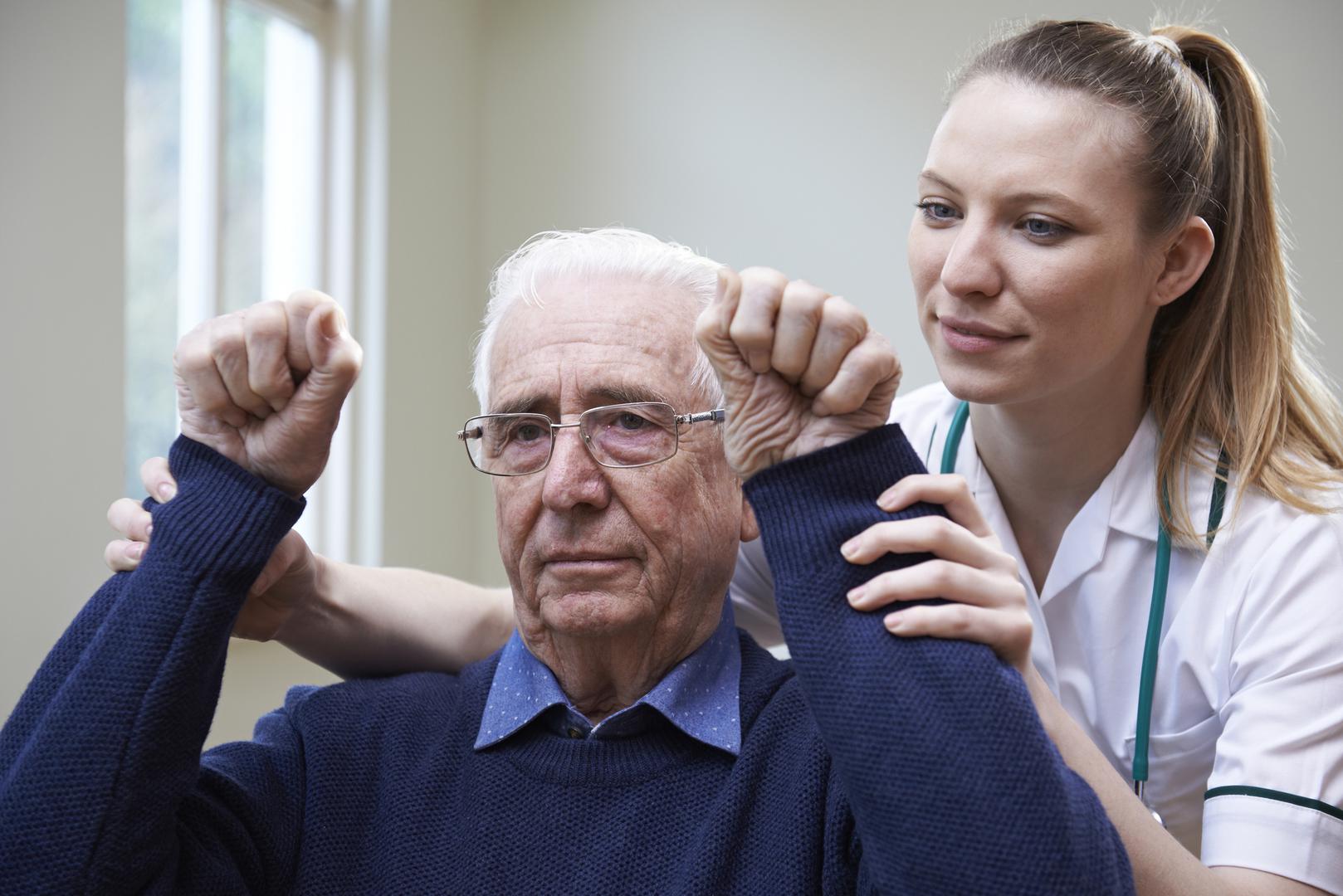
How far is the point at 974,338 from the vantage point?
1556mm

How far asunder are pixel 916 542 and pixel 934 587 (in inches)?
1.5

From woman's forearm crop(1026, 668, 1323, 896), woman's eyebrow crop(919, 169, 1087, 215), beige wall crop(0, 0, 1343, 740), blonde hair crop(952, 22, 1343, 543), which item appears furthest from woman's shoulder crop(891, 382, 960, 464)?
beige wall crop(0, 0, 1343, 740)

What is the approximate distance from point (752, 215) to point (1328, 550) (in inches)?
102

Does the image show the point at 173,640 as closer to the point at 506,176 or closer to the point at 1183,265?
the point at 1183,265

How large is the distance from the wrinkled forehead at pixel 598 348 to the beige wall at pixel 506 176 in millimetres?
1617

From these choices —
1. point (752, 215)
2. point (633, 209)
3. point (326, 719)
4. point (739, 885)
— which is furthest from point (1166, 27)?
point (633, 209)

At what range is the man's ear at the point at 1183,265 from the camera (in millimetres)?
1662

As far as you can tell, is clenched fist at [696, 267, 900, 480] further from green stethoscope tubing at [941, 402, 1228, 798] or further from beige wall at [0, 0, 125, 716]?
beige wall at [0, 0, 125, 716]

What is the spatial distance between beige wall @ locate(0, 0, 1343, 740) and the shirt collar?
5.23 ft

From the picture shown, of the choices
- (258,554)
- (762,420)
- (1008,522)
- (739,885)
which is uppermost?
(762,420)

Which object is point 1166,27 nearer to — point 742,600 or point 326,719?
point 742,600

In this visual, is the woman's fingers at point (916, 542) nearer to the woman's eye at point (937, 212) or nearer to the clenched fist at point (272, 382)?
the clenched fist at point (272, 382)

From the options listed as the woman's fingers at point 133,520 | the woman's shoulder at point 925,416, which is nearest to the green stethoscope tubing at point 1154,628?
the woman's shoulder at point 925,416

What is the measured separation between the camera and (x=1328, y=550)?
1492 mm
